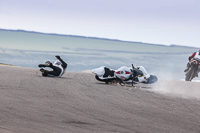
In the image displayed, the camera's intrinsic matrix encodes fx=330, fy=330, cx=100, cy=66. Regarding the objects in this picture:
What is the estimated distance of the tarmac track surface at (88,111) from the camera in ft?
29.9

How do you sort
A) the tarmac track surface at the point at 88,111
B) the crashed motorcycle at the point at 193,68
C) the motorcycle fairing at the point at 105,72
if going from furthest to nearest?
the crashed motorcycle at the point at 193,68
the motorcycle fairing at the point at 105,72
the tarmac track surface at the point at 88,111

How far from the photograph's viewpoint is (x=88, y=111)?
36.8 ft

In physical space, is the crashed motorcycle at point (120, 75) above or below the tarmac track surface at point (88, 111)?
above

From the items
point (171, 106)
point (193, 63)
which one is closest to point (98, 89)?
point (171, 106)

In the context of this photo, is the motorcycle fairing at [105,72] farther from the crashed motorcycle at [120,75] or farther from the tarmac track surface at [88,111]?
the tarmac track surface at [88,111]

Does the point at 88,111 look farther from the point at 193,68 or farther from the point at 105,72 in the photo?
the point at 193,68

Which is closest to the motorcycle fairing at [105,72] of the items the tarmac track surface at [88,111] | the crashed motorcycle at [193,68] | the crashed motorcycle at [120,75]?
the crashed motorcycle at [120,75]

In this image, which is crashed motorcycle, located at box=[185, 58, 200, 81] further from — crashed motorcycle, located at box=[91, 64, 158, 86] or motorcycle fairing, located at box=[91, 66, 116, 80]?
motorcycle fairing, located at box=[91, 66, 116, 80]

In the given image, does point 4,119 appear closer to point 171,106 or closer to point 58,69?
point 171,106

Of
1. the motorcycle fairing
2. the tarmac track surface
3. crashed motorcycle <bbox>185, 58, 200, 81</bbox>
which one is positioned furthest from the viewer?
crashed motorcycle <bbox>185, 58, 200, 81</bbox>

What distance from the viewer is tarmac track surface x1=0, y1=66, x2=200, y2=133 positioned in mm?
9125

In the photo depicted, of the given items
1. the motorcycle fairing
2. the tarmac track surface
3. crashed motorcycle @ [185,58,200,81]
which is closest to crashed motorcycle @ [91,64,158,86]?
the motorcycle fairing

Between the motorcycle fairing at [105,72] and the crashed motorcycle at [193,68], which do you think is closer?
the motorcycle fairing at [105,72]

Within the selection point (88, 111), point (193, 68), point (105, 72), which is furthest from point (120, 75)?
point (193, 68)
